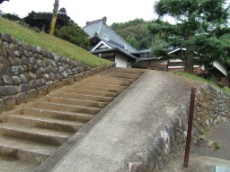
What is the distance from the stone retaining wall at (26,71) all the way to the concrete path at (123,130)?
6.69 ft

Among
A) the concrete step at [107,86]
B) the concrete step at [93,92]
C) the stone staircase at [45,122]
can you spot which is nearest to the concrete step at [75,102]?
the stone staircase at [45,122]

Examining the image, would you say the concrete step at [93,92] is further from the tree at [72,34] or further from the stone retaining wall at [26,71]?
the tree at [72,34]

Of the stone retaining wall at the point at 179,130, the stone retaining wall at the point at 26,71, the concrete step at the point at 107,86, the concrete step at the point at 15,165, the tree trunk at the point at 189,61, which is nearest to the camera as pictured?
the concrete step at the point at 15,165

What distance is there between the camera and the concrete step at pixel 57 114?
19.9 ft

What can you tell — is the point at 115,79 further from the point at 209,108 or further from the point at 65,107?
the point at 65,107

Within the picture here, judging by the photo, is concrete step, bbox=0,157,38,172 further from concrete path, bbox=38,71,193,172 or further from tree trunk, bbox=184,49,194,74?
tree trunk, bbox=184,49,194,74

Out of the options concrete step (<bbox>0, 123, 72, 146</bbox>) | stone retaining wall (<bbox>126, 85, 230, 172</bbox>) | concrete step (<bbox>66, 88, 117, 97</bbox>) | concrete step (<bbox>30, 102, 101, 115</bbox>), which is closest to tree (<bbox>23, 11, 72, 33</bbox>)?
stone retaining wall (<bbox>126, 85, 230, 172</bbox>)

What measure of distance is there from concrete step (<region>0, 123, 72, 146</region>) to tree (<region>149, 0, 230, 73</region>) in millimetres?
10134

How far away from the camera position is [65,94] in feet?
26.1

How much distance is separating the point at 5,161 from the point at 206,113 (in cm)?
693

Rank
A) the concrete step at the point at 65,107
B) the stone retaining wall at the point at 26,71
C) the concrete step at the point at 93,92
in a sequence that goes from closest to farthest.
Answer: the concrete step at the point at 65,107 < the stone retaining wall at the point at 26,71 < the concrete step at the point at 93,92

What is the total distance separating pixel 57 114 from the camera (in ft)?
20.6

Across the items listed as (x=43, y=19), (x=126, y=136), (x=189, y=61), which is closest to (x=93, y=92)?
(x=126, y=136)

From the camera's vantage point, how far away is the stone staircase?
4.65 meters
